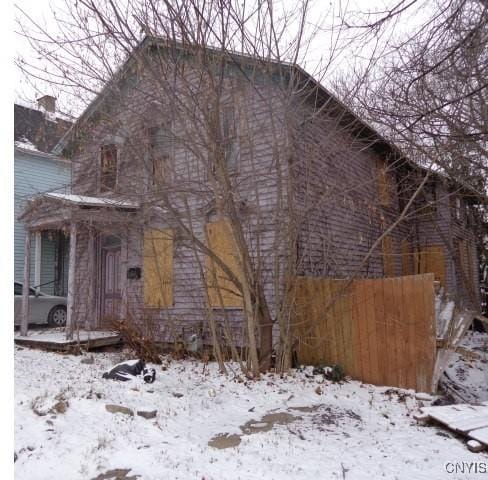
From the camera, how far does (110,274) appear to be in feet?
37.2

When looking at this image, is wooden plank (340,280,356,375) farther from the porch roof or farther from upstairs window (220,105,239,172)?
the porch roof

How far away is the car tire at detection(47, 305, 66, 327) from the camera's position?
12492 millimetres

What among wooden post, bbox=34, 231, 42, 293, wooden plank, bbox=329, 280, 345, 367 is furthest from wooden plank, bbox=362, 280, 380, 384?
wooden post, bbox=34, 231, 42, 293

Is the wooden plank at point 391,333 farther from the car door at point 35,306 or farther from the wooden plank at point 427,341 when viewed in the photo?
the car door at point 35,306

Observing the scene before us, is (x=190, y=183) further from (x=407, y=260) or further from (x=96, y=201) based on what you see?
(x=407, y=260)

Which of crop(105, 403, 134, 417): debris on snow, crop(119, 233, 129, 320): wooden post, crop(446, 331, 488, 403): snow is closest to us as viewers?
crop(105, 403, 134, 417): debris on snow

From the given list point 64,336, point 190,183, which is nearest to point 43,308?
point 64,336

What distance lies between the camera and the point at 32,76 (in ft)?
20.1

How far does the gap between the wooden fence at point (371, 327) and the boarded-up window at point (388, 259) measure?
543 cm

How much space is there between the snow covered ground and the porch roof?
313cm

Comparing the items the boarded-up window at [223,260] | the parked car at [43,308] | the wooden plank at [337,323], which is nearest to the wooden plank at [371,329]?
the wooden plank at [337,323]

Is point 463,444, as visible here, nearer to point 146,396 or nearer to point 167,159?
point 146,396
